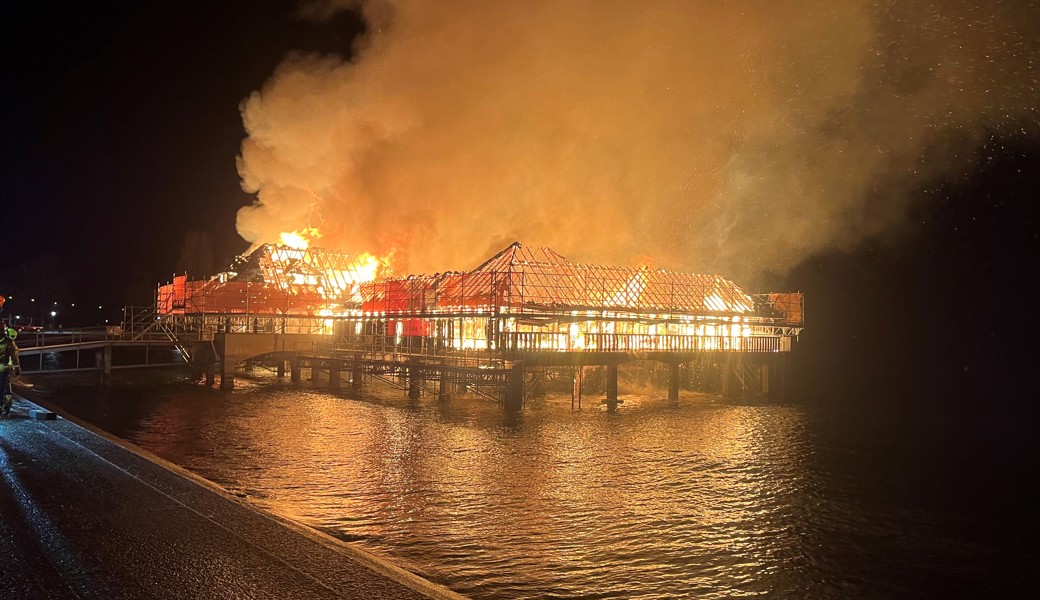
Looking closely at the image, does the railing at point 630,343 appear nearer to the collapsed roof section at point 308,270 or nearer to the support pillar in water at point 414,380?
the support pillar in water at point 414,380

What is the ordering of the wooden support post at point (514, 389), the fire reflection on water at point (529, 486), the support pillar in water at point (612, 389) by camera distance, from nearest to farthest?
1. the fire reflection on water at point (529, 486)
2. the wooden support post at point (514, 389)
3. the support pillar in water at point (612, 389)

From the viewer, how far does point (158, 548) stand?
7.48 meters

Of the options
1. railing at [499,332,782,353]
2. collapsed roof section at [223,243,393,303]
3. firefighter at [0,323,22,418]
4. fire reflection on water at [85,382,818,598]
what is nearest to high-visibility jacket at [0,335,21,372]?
firefighter at [0,323,22,418]

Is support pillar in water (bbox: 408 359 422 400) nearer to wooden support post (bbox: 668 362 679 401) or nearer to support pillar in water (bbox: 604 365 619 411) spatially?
support pillar in water (bbox: 604 365 619 411)

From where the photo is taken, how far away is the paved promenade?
6539 millimetres

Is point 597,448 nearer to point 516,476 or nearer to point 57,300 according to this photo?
point 516,476

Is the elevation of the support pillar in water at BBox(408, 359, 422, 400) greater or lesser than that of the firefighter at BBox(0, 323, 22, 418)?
lesser

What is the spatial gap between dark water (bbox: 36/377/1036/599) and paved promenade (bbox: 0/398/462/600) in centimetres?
215

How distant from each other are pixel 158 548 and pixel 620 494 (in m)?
9.22

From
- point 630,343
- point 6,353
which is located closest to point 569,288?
point 630,343

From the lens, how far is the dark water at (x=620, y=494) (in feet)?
32.8

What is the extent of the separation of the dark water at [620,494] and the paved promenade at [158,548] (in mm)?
2149

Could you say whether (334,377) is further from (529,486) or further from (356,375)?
(529,486)

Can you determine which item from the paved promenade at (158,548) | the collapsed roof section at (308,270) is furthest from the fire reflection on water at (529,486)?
the collapsed roof section at (308,270)
